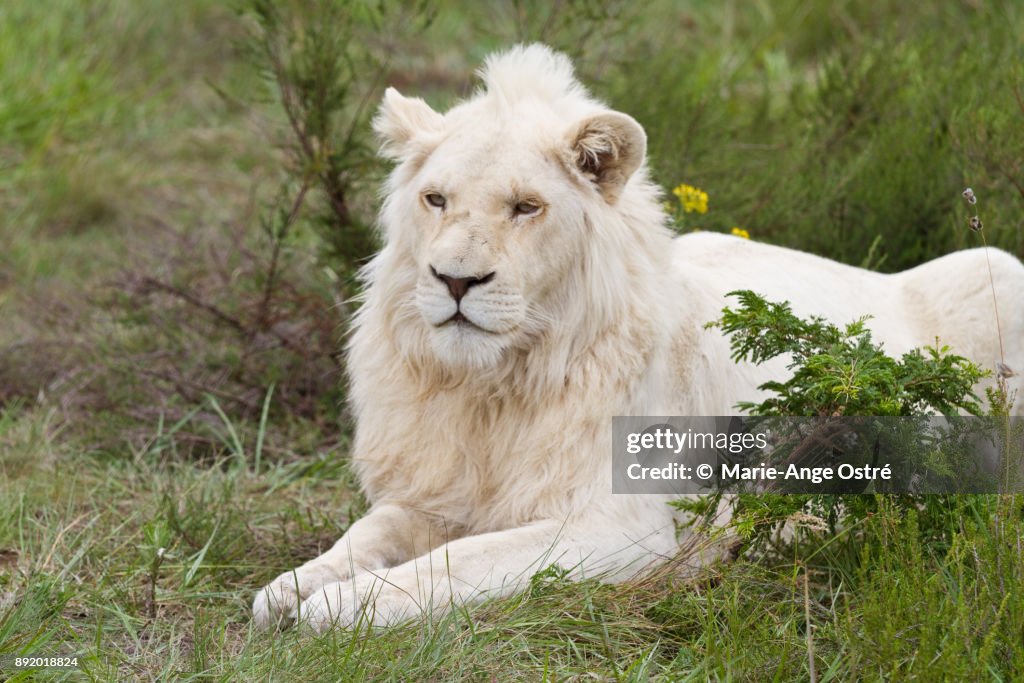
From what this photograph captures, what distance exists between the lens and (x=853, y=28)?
1044cm

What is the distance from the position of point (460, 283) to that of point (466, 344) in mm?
206

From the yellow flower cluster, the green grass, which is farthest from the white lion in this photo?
the yellow flower cluster

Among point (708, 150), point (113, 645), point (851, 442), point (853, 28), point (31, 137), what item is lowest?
point (113, 645)

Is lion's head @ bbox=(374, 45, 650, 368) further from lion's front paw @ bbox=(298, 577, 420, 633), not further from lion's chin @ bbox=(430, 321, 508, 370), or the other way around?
lion's front paw @ bbox=(298, 577, 420, 633)

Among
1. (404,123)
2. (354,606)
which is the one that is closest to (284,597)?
(354,606)

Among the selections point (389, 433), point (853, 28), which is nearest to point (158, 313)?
point (389, 433)

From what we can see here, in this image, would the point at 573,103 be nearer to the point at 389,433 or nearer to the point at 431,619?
the point at 389,433

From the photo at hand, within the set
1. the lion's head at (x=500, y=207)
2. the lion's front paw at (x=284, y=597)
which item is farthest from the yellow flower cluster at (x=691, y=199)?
the lion's front paw at (x=284, y=597)

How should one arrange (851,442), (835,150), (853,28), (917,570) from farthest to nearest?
1. (853,28)
2. (835,150)
3. (851,442)
4. (917,570)

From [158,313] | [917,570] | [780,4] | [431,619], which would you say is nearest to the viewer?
[917,570]

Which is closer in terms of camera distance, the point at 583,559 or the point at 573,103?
the point at 583,559

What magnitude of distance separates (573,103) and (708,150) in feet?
7.60

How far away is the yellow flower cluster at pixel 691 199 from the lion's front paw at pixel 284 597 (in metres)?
2.62

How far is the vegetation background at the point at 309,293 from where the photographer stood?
3.46m
